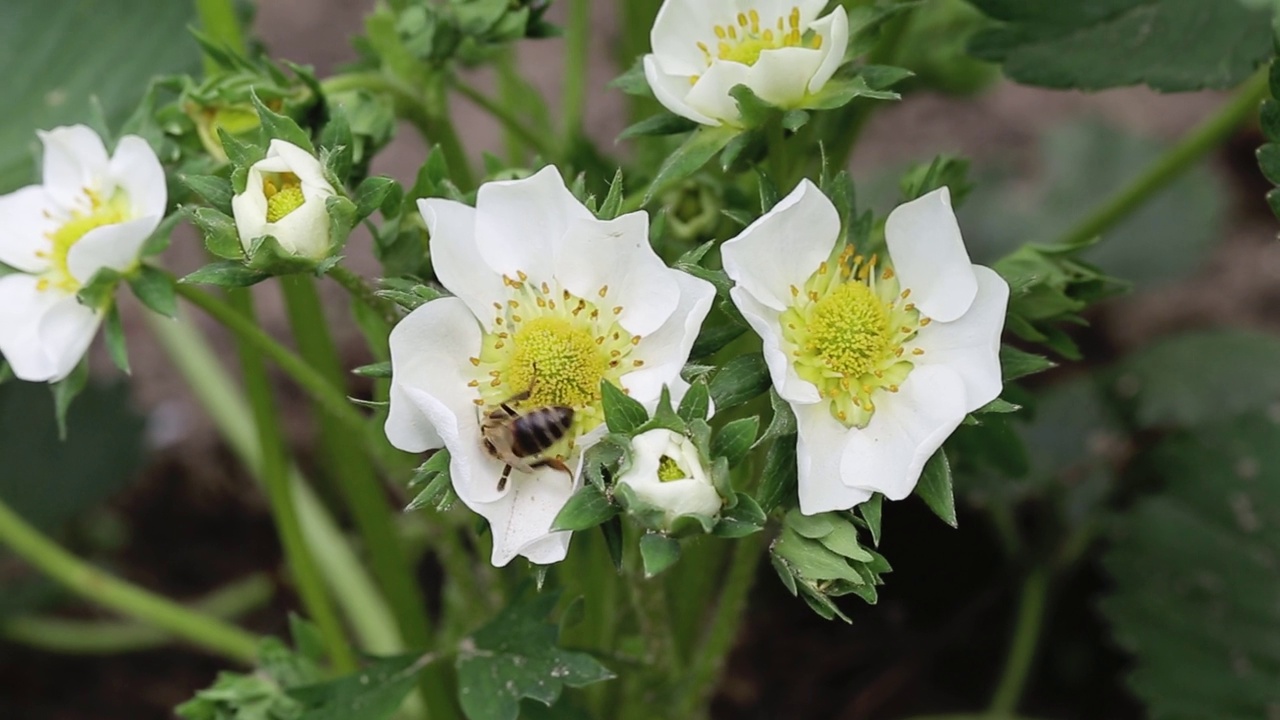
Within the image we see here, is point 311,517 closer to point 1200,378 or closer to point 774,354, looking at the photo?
point 774,354

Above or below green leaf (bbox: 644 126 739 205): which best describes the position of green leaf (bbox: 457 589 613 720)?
below

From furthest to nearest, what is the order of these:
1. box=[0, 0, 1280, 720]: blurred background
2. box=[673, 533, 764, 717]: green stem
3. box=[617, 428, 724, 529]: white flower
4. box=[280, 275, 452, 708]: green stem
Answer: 1. box=[0, 0, 1280, 720]: blurred background
2. box=[280, 275, 452, 708]: green stem
3. box=[673, 533, 764, 717]: green stem
4. box=[617, 428, 724, 529]: white flower

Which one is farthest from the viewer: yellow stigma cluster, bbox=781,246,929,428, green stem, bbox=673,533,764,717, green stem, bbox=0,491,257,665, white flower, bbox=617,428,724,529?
green stem, bbox=0,491,257,665

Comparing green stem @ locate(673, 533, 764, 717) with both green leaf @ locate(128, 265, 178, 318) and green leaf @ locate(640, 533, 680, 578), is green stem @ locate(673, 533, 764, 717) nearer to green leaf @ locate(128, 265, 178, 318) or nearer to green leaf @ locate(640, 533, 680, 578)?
green leaf @ locate(640, 533, 680, 578)

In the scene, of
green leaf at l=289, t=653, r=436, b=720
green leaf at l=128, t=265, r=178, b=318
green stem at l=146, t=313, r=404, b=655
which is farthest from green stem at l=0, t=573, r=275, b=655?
green leaf at l=128, t=265, r=178, b=318

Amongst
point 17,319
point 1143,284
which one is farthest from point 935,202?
point 1143,284

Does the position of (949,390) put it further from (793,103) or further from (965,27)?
(965,27)

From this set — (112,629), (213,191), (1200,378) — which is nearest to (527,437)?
(213,191)
